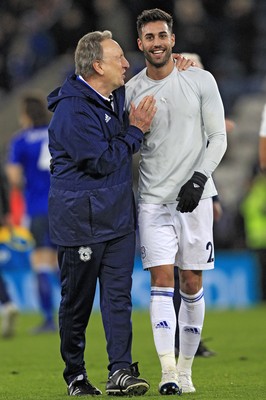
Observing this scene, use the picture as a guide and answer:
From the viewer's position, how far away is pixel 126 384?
6992mm

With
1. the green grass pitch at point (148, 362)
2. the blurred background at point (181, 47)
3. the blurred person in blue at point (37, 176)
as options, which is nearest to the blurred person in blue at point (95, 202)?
the green grass pitch at point (148, 362)

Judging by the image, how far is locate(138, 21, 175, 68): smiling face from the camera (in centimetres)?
729

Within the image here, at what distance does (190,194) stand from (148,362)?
8.59 feet

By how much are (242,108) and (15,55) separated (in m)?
4.24

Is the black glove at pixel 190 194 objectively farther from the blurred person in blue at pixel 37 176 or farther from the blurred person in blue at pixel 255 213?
the blurred person in blue at pixel 255 213

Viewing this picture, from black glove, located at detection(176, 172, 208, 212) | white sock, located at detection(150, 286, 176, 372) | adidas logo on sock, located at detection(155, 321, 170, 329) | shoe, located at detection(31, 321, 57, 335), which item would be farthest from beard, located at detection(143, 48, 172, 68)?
shoe, located at detection(31, 321, 57, 335)

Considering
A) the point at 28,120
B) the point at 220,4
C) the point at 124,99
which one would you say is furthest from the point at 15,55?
the point at 124,99

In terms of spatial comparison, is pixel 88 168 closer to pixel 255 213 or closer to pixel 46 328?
pixel 46 328

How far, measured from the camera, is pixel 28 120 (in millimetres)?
12352

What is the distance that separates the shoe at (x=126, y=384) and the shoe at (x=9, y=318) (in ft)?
16.1

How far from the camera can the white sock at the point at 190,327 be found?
7.50 meters

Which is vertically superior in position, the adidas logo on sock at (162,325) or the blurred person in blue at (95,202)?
the blurred person in blue at (95,202)

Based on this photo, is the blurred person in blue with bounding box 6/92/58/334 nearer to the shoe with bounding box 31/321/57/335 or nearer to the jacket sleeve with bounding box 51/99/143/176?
the shoe with bounding box 31/321/57/335

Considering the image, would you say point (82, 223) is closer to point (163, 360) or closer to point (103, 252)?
point (103, 252)
